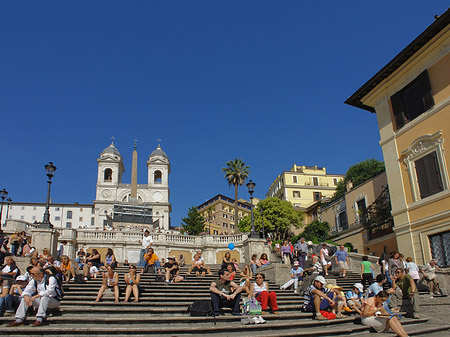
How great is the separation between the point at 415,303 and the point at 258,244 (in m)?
13.7

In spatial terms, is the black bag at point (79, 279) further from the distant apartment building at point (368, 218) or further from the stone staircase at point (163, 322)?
the distant apartment building at point (368, 218)

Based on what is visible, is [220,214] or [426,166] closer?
[426,166]

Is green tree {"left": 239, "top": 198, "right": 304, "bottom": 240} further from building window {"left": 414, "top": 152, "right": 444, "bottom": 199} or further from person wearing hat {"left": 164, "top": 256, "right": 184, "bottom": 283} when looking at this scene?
person wearing hat {"left": 164, "top": 256, "right": 184, "bottom": 283}

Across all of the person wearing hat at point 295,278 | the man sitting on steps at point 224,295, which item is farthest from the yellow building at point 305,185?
the man sitting on steps at point 224,295

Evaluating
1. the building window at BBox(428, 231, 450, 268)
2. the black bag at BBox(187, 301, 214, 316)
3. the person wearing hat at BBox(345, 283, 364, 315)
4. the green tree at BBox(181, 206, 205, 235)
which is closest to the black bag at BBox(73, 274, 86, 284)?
the black bag at BBox(187, 301, 214, 316)

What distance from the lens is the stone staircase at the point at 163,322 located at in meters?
8.72

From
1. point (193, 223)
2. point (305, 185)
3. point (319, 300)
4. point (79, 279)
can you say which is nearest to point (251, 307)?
point (319, 300)

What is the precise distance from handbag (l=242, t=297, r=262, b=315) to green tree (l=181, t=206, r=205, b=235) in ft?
175

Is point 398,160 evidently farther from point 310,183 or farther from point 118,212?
point 310,183

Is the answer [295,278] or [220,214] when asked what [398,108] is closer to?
[295,278]

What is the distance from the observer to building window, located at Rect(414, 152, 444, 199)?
18656 millimetres

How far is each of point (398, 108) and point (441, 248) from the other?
7723 millimetres

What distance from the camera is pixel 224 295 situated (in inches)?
409

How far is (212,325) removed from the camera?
945cm
